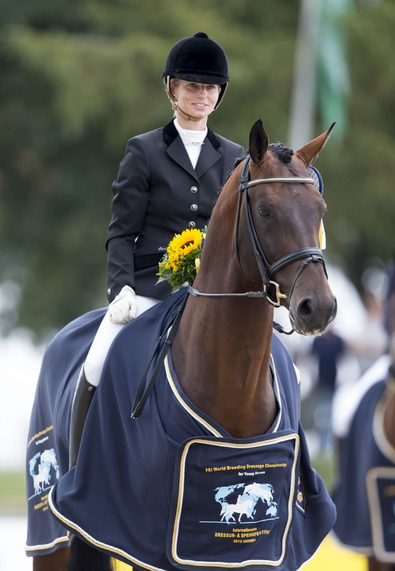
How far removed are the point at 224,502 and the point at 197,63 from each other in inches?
85.4

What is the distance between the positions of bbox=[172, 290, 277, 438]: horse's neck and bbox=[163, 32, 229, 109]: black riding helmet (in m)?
1.25

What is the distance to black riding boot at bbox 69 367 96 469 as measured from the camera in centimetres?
557

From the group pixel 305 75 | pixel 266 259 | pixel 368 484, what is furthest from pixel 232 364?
pixel 305 75

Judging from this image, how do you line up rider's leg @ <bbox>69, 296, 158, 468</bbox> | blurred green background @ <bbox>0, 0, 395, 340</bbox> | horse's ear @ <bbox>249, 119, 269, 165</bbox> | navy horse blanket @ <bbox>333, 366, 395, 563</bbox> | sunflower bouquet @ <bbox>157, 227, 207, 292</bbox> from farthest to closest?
blurred green background @ <bbox>0, 0, 395, 340</bbox>
navy horse blanket @ <bbox>333, 366, 395, 563</bbox>
rider's leg @ <bbox>69, 296, 158, 468</bbox>
sunflower bouquet @ <bbox>157, 227, 207, 292</bbox>
horse's ear @ <bbox>249, 119, 269, 165</bbox>

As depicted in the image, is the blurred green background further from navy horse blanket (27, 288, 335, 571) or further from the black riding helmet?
navy horse blanket (27, 288, 335, 571)

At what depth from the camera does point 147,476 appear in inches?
199

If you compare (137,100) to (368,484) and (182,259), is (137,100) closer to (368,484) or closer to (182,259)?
(368,484)

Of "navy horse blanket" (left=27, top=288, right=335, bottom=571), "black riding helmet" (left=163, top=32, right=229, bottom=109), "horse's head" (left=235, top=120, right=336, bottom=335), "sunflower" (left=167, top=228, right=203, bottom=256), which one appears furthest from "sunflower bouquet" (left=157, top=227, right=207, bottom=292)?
"black riding helmet" (left=163, top=32, right=229, bottom=109)

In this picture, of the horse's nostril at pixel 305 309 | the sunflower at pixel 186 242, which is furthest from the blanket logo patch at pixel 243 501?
the sunflower at pixel 186 242

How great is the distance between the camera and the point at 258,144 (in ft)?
16.2

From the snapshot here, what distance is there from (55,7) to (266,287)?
15882 mm

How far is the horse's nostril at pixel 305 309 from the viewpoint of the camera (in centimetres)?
448

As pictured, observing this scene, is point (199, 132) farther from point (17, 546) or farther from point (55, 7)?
point (55, 7)

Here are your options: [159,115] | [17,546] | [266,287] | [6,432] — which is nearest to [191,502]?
[266,287]
